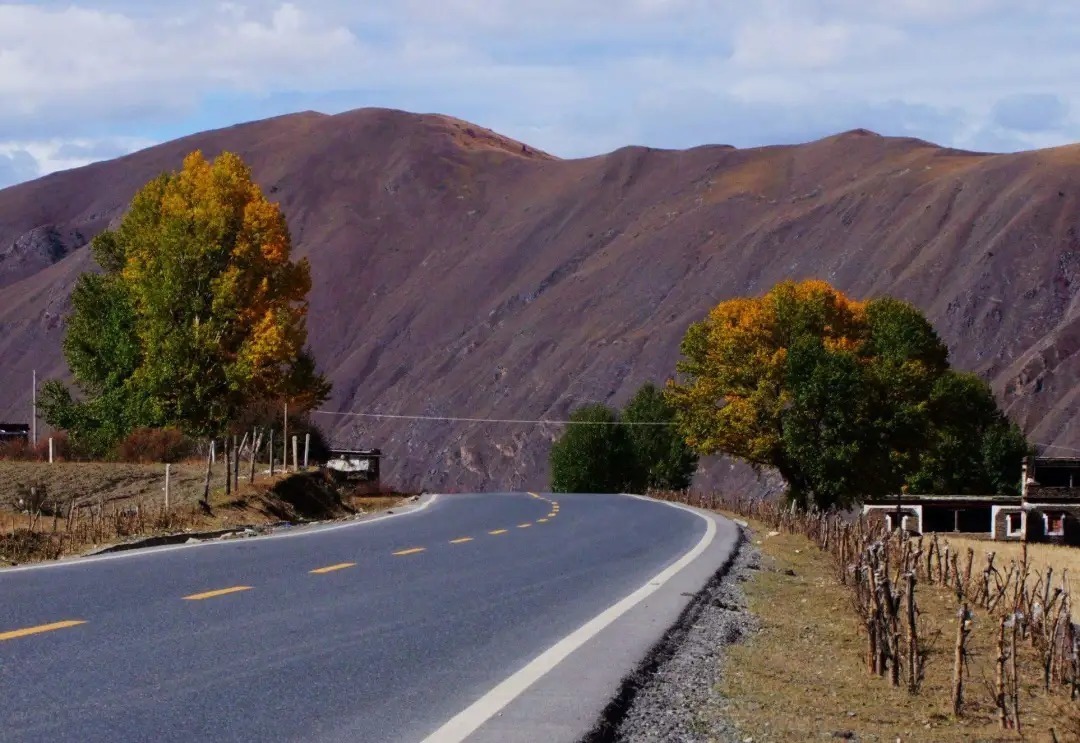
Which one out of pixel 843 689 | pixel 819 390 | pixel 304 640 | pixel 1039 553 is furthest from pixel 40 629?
pixel 819 390

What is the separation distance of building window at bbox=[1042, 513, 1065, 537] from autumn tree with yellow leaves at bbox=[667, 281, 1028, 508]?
7346 mm

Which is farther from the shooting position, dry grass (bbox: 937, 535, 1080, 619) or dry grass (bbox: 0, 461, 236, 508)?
dry grass (bbox: 937, 535, 1080, 619)

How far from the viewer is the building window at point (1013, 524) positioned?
80750mm

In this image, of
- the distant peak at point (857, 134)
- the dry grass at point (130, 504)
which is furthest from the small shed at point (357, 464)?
the distant peak at point (857, 134)

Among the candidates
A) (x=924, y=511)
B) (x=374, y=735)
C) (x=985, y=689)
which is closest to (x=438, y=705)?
(x=374, y=735)

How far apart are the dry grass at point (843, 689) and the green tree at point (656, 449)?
9472 centimetres

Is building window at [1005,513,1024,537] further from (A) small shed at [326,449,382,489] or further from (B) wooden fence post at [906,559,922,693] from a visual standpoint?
(B) wooden fence post at [906,559,922,693]

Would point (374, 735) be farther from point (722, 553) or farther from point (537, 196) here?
point (537, 196)

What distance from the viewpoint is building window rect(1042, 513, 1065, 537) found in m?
79.2

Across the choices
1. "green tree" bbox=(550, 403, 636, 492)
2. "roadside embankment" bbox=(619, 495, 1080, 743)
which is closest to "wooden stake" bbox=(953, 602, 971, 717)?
"roadside embankment" bbox=(619, 495, 1080, 743)

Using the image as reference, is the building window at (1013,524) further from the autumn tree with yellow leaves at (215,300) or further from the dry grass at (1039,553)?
the autumn tree with yellow leaves at (215,300)

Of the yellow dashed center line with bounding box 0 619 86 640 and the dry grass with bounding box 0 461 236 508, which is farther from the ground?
the yellow dashed center line with bounding box 0 619 86 640

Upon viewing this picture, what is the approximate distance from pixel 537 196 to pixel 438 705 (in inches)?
7448

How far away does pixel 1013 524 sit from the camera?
267 feet
